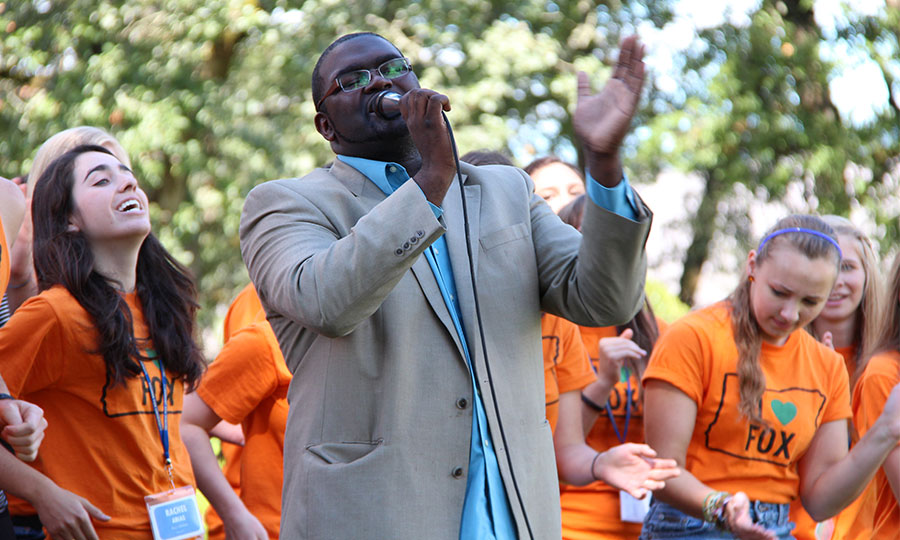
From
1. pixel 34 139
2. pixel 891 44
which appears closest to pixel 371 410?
pixel 34 139

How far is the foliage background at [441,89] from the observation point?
1065 centimetres

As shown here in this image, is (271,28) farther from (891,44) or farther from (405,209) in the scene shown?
(405,209)

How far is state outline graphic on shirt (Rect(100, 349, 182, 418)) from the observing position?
347 cm

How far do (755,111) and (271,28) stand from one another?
558 centimetres

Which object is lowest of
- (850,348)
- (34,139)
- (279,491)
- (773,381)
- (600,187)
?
(34,139)

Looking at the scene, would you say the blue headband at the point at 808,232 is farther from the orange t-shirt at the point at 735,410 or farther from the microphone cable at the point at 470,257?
the microphone cable at the point at 470,257

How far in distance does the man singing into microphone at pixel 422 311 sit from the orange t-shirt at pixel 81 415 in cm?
127

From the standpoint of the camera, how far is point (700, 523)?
3793 mm

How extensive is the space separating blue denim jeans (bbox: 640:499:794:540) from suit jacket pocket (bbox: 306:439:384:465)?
6.25 ft

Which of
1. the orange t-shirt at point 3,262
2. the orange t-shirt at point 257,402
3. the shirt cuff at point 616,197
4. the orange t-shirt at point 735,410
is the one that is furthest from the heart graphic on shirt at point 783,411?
the orange t-shirt at point 3,262

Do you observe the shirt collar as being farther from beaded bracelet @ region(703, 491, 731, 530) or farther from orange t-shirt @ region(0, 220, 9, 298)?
beaded bracelet @ region(703, 491, 731, 530)

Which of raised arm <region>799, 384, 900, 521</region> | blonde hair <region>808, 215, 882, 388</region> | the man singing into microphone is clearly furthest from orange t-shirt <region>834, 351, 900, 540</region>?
the man singing into microphone

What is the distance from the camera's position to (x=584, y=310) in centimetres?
237

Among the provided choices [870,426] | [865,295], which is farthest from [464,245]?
[865,295]
